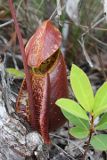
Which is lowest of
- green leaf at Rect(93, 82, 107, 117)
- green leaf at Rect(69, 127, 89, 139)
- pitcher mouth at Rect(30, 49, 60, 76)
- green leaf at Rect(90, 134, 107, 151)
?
green leaf at Rect(90, 134, 107, 151)

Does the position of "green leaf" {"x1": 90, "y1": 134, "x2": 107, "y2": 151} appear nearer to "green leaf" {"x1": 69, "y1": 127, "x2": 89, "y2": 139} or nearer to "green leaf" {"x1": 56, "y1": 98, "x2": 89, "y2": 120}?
"green leaf" {"x1": 69, "y1": 127, "x2": 89, "y2": 139}

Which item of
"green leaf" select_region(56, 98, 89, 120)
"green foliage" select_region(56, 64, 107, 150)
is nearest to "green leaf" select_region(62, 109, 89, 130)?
"green foliage" select_region(56, 64, 107, 150)

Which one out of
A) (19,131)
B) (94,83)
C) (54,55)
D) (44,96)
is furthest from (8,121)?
(94,83)

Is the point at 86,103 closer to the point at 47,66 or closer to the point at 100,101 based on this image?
the point at 100,101

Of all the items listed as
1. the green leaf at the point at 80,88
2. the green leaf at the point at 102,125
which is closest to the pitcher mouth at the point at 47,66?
the green leaf at the point at 80,88

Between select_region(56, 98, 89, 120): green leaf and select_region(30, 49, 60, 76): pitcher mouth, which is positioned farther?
select_region(30, 49, 60, 76): pitcher mouth

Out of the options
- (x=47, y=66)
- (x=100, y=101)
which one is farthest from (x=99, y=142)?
(x=47, y=66)

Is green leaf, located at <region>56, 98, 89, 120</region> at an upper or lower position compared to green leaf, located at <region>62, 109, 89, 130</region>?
upper

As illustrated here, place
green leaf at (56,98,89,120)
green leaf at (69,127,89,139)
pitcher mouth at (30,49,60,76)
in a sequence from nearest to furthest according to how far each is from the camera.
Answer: green leaf at (56,98,89,120) → green leaf at (69,127,89,139) → pitcher mouth at (30,49,60,76)
